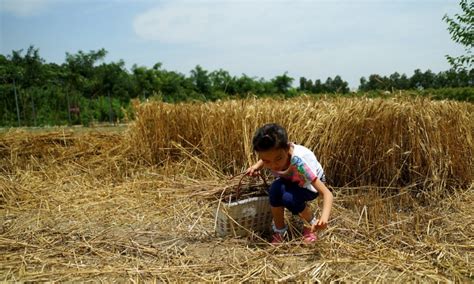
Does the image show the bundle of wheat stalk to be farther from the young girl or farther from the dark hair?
the dark hair

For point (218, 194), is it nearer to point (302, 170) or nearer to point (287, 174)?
point (287, 174)

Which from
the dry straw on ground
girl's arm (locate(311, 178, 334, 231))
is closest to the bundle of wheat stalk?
the dry straw on ground

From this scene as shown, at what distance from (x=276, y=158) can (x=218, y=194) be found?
86 cm

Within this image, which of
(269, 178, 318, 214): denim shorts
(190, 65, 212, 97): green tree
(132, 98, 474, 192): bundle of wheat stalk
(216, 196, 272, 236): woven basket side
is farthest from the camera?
(190, 65, 212, 97): green tree

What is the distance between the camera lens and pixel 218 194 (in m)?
3.14

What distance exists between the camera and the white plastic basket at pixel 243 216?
2.71 metres

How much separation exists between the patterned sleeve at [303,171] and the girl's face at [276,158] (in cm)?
6

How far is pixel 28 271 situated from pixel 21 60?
667 inches

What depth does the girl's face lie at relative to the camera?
93.7 inches

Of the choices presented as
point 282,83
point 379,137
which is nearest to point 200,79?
point 282,83

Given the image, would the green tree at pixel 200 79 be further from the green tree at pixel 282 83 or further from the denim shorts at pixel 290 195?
the denim shorts at pixel 290 195

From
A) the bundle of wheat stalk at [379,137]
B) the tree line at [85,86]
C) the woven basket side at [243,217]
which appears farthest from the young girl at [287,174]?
the tree line at [85,86]

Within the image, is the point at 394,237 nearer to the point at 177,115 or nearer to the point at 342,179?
the point at 342,179

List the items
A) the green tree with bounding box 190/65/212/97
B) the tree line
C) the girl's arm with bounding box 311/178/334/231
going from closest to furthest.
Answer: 1. the girl's arm with bounding box 311/178/334/231
2. the tree line
3. the green tree with bounding box 190/65/212/97
